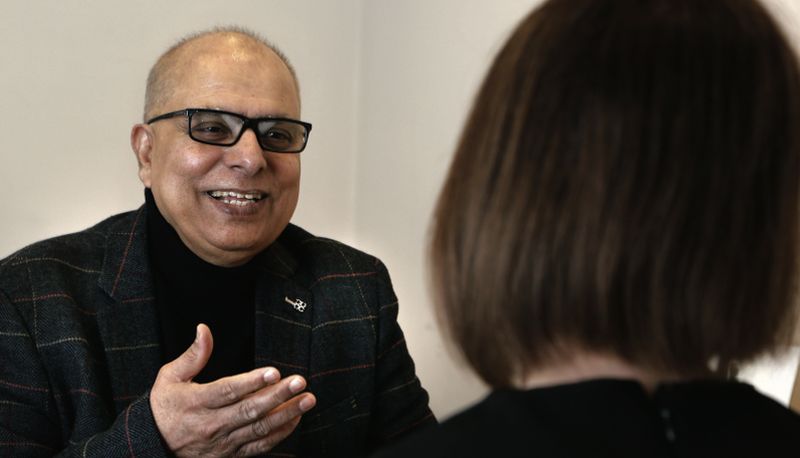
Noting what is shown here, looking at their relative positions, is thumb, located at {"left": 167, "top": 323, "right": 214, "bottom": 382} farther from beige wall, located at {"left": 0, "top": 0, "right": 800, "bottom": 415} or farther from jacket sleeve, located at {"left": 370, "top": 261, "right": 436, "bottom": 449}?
beige wall, located at {"left": 0, "top": 0, "right": 800, "bottom": 415}

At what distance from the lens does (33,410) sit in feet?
4.75

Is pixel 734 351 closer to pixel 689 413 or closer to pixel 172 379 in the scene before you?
pixel 689 413

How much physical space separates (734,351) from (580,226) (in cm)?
18

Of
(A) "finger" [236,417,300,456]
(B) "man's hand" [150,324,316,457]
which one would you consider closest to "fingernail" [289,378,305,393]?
(B) "man's hand" [150,324,316,457]

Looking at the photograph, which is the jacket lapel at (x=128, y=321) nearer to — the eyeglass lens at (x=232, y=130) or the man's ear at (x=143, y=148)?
the man's ear at (x=143, y=148)

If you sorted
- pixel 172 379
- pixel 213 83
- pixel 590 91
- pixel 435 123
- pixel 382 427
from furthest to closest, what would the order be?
pixel 435 123
pixel 382 427
pixel 213 83
pixel 172 379
pixel 590 91

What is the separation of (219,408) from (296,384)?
0.44ft

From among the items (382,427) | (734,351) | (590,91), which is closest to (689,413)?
(734,351)

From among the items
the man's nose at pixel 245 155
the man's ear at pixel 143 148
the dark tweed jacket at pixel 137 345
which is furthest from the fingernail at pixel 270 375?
the man's ear at pixel 143 148

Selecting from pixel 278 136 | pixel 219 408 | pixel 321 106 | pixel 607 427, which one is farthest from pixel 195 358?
pixel 321 106

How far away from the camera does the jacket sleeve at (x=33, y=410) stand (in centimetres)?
140

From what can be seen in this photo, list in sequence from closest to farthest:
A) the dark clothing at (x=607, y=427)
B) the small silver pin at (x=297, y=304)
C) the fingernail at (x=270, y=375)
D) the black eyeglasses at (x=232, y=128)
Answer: the dark clothing at (x=607, y=427) < the fingernail at (x=270, y=375) < the black eyeglasses at (x=232, y=128) < the small silver pin at (x=297, y=304)

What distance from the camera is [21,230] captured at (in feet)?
7.02

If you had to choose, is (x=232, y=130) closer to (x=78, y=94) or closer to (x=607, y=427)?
(x=78, y=94)
